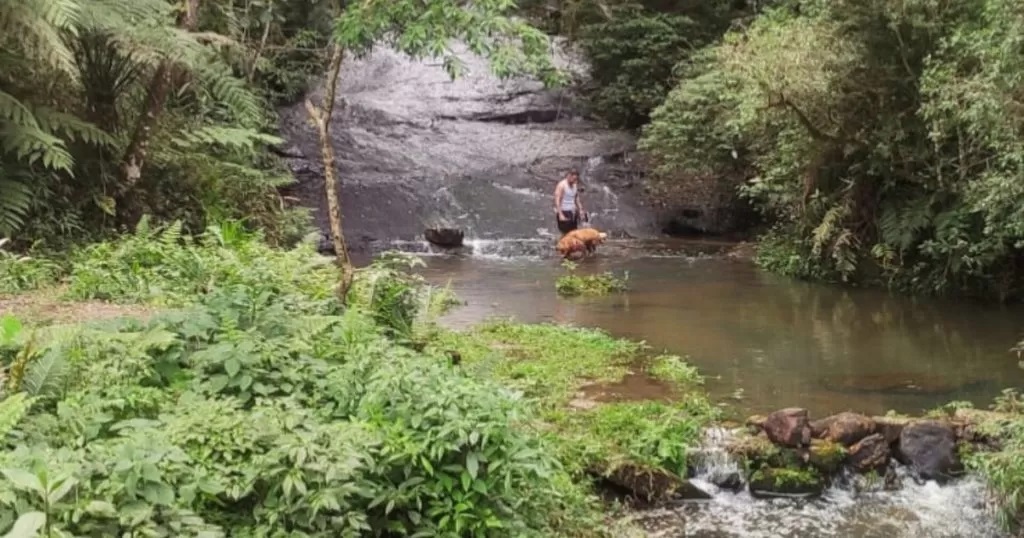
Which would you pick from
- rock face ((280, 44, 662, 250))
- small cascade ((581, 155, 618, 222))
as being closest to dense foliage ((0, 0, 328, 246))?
rock face ((280, 44, 662, 250))

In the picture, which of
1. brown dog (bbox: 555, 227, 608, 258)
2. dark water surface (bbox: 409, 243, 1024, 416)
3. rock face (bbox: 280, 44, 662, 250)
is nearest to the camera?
dark water surface (bbox: 409, 243, 1024, 416)

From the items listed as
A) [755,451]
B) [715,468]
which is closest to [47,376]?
[715,468]

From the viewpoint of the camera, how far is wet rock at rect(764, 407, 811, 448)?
693 centimetres

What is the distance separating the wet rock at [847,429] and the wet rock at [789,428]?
153 millimetres

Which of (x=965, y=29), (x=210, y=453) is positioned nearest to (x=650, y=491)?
(x=210, y=453)

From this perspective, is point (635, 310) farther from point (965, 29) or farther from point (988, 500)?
point (988, 500)

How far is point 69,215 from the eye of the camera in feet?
32.5

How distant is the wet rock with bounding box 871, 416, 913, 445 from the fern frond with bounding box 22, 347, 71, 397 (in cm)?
531

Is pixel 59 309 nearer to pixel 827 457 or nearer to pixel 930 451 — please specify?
pixel 827 457

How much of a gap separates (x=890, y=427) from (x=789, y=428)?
2.53 ft

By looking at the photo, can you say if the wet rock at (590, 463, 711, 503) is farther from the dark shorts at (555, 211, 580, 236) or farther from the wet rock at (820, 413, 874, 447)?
the dark shorts at (555, 211, 580, 236)

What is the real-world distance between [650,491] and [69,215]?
6.59 meters

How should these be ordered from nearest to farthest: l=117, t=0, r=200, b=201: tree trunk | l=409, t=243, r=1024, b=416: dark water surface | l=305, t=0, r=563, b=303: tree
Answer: l=305, t=0, r=563, b=303: tree → l=409, t=243, r=1024, b=416: dark water surface → l=117, t=0, r=200, b=201: tree trunk

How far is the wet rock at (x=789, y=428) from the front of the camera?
273 inches
